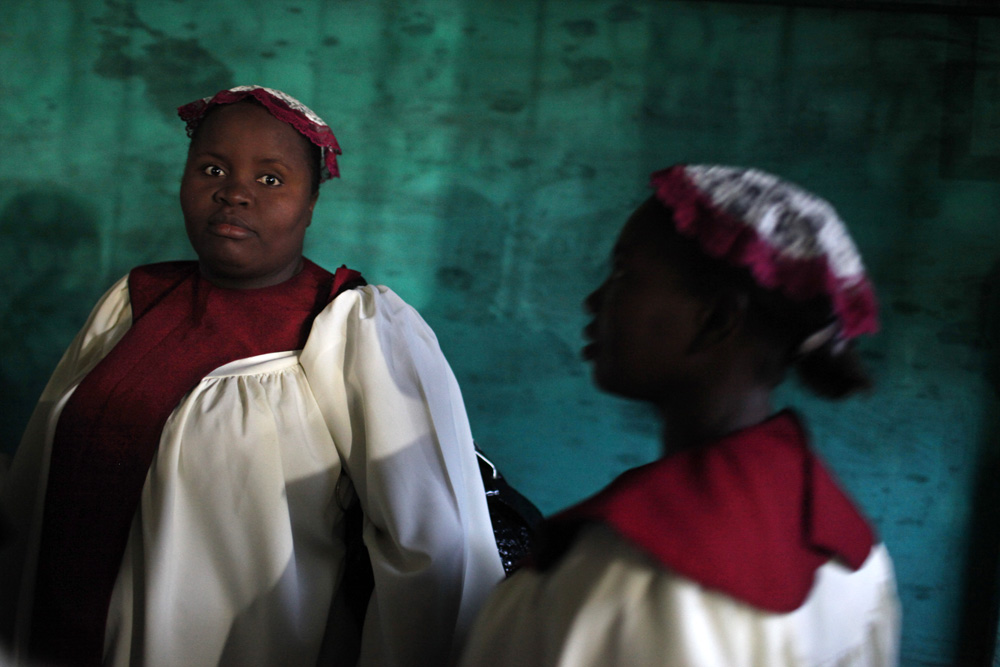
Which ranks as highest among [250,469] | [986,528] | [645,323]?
[645,323]

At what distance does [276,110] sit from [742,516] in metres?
1.12

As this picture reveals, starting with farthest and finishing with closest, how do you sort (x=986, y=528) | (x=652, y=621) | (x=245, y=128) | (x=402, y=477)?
(x=986, y=528), (x=245, y=128), (x=402, y=477), (x=652, y=621)

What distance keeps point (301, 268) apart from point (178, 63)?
118 cm

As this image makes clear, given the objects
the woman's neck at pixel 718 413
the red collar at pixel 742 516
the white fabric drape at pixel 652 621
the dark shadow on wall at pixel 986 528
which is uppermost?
the woman's neck at pixel 718 413

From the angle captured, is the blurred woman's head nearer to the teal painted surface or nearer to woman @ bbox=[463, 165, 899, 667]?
woman @ bbox=[463, 165, 899, 667]

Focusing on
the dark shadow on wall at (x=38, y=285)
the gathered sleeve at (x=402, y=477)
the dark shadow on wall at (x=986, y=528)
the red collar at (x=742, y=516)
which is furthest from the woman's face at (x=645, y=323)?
the dark shadow on wall at (x=38, y=285)

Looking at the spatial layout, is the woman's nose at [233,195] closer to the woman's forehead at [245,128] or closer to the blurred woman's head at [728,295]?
the woman's forehead at [245,128]

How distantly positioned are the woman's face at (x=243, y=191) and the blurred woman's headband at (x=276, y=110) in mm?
17

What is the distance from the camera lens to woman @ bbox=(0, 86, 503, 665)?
125 cm

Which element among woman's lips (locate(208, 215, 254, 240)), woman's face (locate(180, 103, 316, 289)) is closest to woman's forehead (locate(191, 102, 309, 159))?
woman's face (locate(180, 103, 316, 289))

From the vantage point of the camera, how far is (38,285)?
2291 millimetres

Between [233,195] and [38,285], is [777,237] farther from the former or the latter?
[38,285]

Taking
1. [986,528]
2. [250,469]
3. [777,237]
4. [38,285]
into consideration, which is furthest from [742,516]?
[38,285]

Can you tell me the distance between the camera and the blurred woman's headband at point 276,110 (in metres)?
1.38
